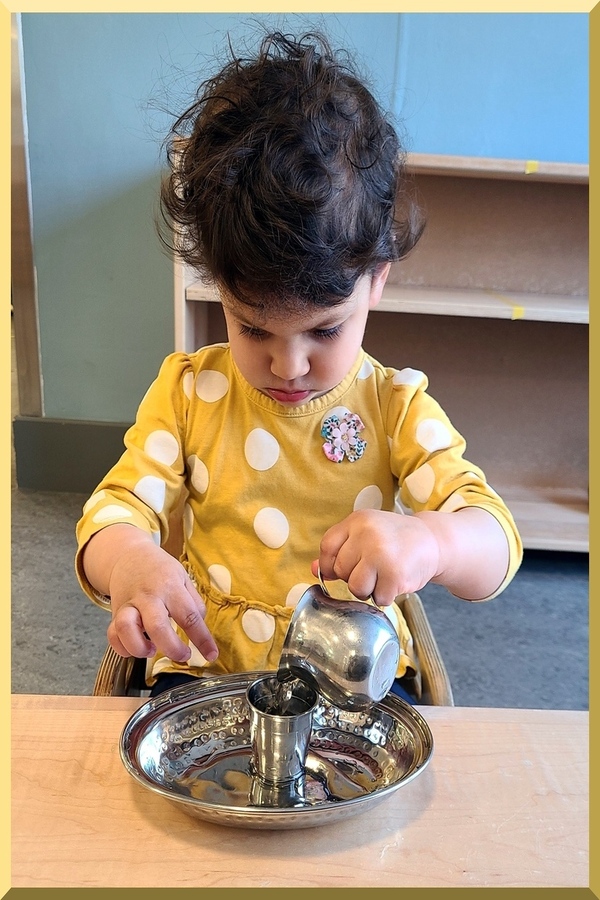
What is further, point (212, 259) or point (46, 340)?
point (46, 340)

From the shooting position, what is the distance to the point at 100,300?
1.91m

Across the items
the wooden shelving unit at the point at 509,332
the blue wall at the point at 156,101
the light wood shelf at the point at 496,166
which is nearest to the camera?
the light wood shelf at the point at 496,166

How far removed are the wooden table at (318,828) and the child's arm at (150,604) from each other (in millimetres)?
66

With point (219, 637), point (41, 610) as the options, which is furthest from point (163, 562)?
point (41, 610)

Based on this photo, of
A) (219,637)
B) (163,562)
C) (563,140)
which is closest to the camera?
(163,562)

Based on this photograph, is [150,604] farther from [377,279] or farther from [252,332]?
[377,279]

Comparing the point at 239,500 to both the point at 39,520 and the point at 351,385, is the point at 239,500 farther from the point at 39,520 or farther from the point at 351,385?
the point at 39,520

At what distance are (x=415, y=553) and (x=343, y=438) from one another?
26cm

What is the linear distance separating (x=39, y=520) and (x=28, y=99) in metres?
0.98

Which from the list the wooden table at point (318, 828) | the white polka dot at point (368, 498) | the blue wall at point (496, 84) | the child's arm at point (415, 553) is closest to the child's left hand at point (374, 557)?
the child's arm at point (415, 553)

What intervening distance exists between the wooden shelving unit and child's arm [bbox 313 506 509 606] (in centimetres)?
108

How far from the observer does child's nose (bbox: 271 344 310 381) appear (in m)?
0.65

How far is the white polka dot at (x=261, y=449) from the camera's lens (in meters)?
0.80

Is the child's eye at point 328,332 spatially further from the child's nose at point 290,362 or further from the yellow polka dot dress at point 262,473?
the yellow polka dot dress at point 262,473
